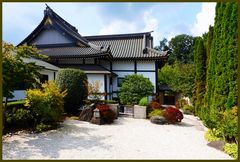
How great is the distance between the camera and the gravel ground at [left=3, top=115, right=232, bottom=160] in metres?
6.12

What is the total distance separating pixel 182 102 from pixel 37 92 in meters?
15.6

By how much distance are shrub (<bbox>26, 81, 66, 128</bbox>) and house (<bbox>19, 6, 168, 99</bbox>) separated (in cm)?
878

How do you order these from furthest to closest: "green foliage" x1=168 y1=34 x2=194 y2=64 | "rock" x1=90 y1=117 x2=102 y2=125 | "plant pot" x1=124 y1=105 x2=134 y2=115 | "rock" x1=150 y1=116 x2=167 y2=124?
"green foliage" x1=168 y1=34 x2=194 y2=64 → "plant pot" x1=124 y1=105 x2=134 y2=115 → "rock" x1=150 y1=116 x2=167 y2=124 → "rock" x1=90 y1=117 x2=102 y2=125

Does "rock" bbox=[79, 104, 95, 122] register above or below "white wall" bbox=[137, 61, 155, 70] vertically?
below

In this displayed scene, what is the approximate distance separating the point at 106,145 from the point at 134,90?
9.68 m

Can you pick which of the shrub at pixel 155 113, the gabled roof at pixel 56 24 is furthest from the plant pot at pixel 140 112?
the gabled roof at pixel 56 24

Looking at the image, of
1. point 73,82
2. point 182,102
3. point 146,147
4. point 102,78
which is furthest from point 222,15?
point 182,102

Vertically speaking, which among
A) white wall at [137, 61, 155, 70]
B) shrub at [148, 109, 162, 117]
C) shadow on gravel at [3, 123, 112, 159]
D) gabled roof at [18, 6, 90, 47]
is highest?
gabled roof at [18, 6, 90, 47]

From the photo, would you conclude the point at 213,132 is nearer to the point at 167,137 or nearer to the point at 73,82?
the point at 167,137

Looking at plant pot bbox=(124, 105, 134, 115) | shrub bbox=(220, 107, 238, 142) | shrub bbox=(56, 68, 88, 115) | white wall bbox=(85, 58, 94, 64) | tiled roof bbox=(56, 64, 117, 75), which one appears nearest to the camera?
shrub bbox=(220, 107, 238, 142)

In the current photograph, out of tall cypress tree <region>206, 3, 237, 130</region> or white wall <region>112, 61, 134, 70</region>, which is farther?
white wall <region>112, 61, 134, 70</region>

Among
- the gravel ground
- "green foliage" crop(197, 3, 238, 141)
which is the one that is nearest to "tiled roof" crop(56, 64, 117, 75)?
the gravel ground

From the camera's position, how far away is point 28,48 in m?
8.12

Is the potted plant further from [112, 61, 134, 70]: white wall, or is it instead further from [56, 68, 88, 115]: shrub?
[112, 61, 134, 70]: white wall
